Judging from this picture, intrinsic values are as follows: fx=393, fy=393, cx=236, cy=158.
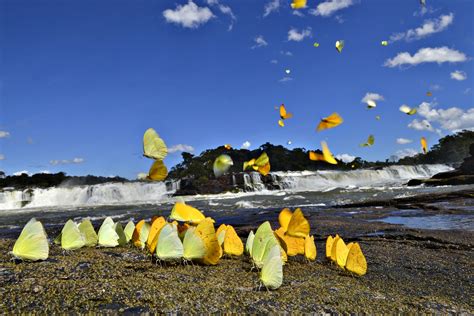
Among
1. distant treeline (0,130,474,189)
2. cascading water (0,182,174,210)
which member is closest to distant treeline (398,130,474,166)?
distant treeline (0,130,474,189)

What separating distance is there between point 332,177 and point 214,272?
37631mm

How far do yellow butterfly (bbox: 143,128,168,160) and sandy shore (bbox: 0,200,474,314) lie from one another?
2.08 feet

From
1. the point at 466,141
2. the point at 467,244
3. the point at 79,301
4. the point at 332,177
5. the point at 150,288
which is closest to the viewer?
the point at 79,301

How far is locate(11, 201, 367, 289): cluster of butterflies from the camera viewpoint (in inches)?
70.1

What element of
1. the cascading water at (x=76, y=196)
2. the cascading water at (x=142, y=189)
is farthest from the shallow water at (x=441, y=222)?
the cascading water at (x=76, y=196)

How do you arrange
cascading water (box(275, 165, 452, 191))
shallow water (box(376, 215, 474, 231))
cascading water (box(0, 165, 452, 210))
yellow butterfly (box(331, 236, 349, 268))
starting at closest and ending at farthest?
1. yellow butterfly (box(331, 236, 349, 268))
2. shallow water (box(376, 215, 474, 231))
3. cascading water (box(0, 165, 452, 210))
4. cascading water (box(275, 165, 452, 191))

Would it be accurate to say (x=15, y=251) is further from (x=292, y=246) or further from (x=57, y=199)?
(x=57, y=199)

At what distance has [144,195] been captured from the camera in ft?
105

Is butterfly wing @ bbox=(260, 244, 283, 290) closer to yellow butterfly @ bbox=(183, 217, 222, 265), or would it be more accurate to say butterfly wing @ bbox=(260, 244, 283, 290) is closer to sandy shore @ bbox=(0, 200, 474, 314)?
sandy shore @ bbox=(0, 200, 474, 314)

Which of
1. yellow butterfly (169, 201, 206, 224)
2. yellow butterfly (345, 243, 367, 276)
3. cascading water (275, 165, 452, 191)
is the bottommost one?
yellow butterfly (345, 243, 367, 276)

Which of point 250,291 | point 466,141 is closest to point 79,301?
point 250,291

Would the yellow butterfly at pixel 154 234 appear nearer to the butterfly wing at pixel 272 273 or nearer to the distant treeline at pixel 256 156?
the butterfly wing at pixel 272 273

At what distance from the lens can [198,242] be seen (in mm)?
1890

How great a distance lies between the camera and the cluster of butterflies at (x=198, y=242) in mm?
1779
